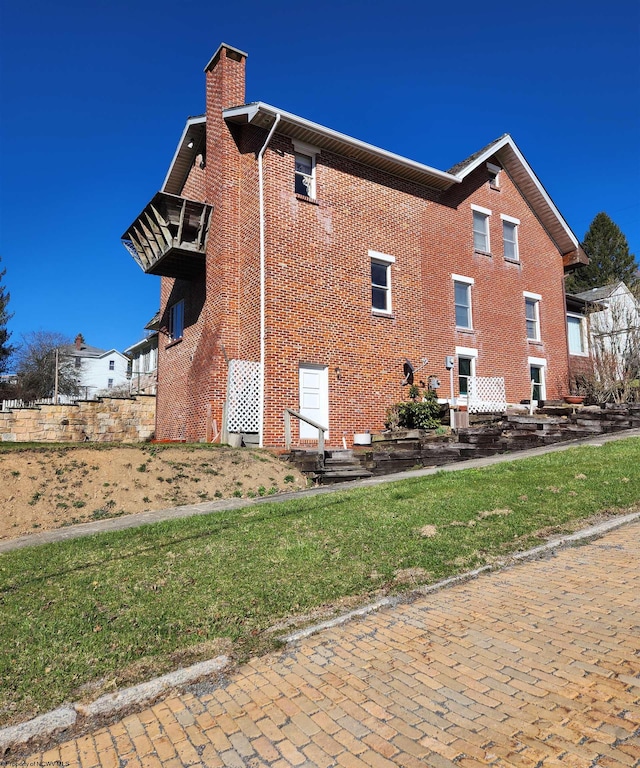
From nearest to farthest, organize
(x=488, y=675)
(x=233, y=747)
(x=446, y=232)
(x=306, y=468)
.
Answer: (x=233, y=747)
(x=488, y=675)
(x=306, y=468)
(x=446, y=232)

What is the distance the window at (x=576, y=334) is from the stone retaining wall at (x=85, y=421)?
59.4 ft

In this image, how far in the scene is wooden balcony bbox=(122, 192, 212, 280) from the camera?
1486cm

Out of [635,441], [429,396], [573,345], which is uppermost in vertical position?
[573,345]

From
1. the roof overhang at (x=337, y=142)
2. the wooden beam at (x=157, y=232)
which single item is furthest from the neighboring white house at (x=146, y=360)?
the roof overhang at (x=337, y=142)

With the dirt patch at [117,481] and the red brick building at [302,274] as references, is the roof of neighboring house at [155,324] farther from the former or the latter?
the dirt patch at [117,481]

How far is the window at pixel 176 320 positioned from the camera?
57.8ft

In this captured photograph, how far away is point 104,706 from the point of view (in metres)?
3.20

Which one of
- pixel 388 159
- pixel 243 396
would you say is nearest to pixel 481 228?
pixel 388 159

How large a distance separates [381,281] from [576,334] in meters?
12.7

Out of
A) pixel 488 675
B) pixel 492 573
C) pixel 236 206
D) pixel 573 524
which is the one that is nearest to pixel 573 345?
pixel 236 206

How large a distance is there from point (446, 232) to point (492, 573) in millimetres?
15323

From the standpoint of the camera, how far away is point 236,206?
1509 cm

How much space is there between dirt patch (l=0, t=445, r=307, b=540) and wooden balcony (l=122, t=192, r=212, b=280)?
6.60 metres

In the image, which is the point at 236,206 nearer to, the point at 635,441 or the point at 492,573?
the point at 635,441
